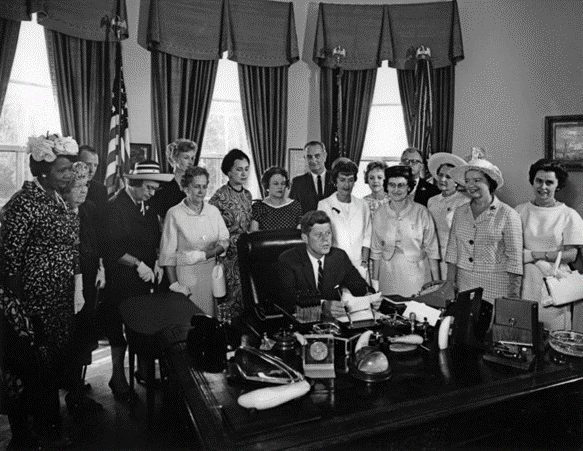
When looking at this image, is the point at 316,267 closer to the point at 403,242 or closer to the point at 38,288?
the point at 403,242

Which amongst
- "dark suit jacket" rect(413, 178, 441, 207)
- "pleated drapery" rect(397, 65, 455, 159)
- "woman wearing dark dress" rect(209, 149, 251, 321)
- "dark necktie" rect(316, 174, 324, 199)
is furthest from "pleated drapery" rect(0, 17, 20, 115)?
"pleated drapery" rect(397, 65, 455, 159)

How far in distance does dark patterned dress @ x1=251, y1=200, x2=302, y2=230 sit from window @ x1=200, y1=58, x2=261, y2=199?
2.04 meters

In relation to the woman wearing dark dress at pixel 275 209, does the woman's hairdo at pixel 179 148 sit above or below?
above

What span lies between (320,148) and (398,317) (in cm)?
237

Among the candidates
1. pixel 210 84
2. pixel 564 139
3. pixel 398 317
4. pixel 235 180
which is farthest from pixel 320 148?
pixel 564 139

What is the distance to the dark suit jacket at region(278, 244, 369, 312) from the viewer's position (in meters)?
2.90

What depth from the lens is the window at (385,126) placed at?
21.8 feet

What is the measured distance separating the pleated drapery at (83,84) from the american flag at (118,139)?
0.15 meters

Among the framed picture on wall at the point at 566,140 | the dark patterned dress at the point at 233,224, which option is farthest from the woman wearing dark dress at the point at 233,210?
the framed picture on wall at the point at 566,140

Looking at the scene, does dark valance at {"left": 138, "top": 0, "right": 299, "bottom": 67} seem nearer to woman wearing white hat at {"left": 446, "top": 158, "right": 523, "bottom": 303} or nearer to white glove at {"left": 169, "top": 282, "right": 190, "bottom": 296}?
white glove at {"left": 169, "top": 282, "right": 190, "bottom": 296}

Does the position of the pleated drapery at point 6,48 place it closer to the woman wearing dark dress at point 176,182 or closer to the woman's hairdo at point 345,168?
the woman wearing dark dress at point 176,182

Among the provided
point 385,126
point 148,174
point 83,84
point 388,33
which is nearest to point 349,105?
point 385,126

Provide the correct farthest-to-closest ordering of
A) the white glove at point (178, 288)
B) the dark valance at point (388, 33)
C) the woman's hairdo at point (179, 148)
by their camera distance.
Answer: the dark valance at point (388, 33) < the woman's hairdo at point (179, 148) < the white glove at point (178, 288)

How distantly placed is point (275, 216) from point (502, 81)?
3.49 metres
